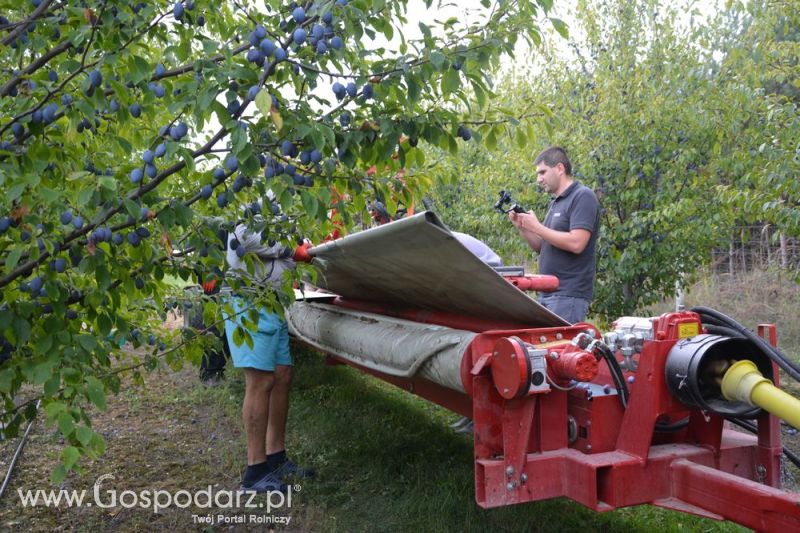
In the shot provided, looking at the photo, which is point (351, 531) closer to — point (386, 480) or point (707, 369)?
point (386, 480)

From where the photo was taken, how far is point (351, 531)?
11.5ft

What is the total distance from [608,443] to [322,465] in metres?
2.39

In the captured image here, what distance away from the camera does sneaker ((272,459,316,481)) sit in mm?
4137

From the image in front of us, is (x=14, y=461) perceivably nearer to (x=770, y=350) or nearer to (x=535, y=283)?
(x=535, y=283)

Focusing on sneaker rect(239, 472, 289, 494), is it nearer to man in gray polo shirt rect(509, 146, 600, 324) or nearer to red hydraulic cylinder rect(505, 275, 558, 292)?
red hydraulic cylinder rect(505, 275, 558, 292)

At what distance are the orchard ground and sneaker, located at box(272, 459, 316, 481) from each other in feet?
0.25

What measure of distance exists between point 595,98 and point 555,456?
470 centimetres

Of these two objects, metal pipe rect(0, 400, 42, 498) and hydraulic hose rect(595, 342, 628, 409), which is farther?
metal pipe rect(0, 400, 42, 498)

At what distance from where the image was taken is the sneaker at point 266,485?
3.96 meters

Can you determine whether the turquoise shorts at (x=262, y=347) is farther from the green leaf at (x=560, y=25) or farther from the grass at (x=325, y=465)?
the green leaf at (x=560, y=25)

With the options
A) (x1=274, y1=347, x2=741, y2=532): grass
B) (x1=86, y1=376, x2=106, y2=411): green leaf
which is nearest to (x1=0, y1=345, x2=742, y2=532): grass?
(x1=274, y1=347, x2=741, y2=532): grass

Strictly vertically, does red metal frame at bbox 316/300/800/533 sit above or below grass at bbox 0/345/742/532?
above

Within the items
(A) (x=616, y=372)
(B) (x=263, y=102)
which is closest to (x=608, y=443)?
(A) (x=616, y=372)

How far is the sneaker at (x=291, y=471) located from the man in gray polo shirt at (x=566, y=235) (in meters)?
1.84
